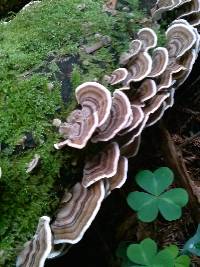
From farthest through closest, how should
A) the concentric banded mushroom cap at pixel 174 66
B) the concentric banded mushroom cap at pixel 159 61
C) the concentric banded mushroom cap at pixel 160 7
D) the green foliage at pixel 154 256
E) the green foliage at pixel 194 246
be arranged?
the concentric banded mushroom cap at pixel 160 7, the concentric banded mushroom cap at pixel 174 66, the concentric banded mushroom cap at pixel 159 61, the green foliage at pixel 194 246, the green foliage at pixel 154 256

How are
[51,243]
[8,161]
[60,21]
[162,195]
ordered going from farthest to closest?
[60,21]
[162,195]
[8,161]
[51,243]

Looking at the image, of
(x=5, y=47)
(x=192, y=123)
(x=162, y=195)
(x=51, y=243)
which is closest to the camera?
(x=51, y=243)

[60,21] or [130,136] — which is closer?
[130,136]

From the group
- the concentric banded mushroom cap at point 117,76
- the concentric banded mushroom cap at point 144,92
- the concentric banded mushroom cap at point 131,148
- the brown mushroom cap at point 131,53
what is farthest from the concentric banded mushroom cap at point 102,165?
the brown mushroom cap at point 131,53

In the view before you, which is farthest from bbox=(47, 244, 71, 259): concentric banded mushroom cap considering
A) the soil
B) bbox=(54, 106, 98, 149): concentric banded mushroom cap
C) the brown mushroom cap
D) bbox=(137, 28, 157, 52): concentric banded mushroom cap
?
bbox=(137, 28, 157, 52): concentric banded mushroom cap

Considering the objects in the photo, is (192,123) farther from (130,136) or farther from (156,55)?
(130,136)

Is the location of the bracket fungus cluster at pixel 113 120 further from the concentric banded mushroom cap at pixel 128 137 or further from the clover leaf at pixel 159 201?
the clover leaf at pixel 159 201

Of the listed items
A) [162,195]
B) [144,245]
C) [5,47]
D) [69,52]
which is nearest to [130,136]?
[162,195]
